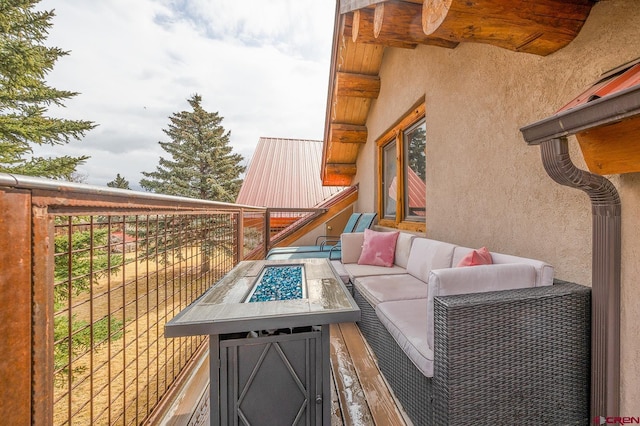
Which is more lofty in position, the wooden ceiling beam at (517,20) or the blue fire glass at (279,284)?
the wooden ceiling beam at (517,20)

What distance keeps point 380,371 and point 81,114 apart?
20.9ft

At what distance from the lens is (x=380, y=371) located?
1.92 m

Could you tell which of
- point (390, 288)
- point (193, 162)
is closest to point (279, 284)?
point (390, 288)

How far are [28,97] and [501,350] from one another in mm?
7024

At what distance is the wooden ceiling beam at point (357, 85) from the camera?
15.4 feet

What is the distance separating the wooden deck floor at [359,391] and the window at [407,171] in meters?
1.81

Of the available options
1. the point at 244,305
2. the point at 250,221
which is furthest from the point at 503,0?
the point at 250,221

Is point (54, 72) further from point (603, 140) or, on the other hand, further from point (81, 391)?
point (603, 140)

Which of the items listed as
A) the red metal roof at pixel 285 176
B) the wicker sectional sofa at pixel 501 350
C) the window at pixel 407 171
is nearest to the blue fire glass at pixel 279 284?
the wicker sectional sofa at pixel 501 350

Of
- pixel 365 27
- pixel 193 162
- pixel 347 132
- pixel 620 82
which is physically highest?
pixel 193 162

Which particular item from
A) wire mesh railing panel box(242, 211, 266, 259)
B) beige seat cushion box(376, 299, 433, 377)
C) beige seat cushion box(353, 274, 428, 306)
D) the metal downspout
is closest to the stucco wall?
the metal downspout

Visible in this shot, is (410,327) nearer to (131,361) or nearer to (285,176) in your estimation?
(131,361)

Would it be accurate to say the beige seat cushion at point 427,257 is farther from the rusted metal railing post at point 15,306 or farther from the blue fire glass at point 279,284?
the rusted metal railing post at point 15,306

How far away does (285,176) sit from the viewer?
992 cm
